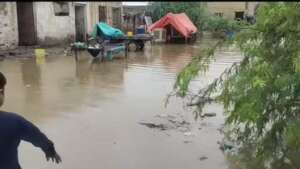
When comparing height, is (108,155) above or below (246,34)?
below

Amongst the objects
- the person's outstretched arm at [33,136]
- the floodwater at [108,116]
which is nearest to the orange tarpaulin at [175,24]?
the floodwater at [108,116]

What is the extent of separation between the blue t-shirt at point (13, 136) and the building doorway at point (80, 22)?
2210cm

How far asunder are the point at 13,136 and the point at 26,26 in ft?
62.8

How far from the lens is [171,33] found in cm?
2766

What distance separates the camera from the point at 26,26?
2117 cm

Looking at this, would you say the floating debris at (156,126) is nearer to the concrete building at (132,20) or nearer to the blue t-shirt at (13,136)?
the blue t-shirt at (13,136)

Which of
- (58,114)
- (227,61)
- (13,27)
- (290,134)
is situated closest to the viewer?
(290,134)

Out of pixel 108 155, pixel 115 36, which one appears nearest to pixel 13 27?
pixel 115 36

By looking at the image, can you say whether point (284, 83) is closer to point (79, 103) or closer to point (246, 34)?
point (246, 34)

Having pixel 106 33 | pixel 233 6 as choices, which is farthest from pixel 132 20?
pixel 106 33

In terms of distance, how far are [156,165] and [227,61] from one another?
1116 centimetres

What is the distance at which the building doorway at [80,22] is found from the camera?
24.9 m

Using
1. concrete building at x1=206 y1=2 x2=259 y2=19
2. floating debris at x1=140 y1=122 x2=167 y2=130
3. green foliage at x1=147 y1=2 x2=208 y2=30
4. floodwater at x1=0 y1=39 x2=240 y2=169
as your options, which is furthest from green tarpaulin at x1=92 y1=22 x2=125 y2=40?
floating debris at x1=140 y1=122 x2=167 y2=130

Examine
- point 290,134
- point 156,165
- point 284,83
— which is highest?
point 284,83
